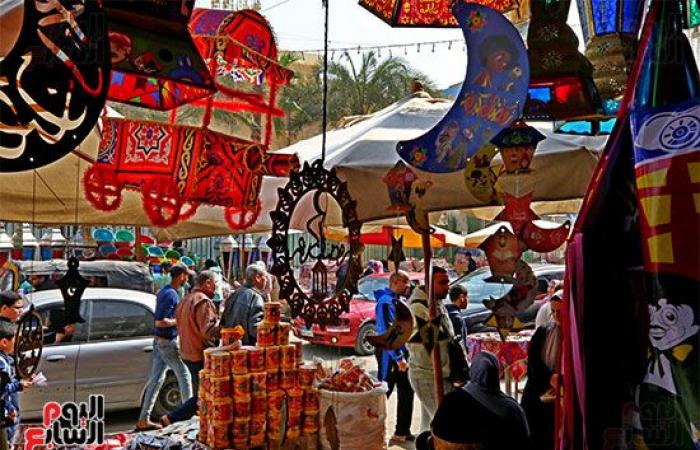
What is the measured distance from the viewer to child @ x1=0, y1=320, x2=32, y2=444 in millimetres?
2371

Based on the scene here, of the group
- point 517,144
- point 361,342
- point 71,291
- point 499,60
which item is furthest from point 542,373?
point 361,342

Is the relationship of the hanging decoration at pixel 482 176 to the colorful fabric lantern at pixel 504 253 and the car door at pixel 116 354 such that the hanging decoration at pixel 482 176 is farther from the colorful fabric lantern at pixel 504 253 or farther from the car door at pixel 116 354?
the car door at pixel 116 354

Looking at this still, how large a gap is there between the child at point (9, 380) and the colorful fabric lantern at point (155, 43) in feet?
3.80

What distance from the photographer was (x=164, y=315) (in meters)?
5.32

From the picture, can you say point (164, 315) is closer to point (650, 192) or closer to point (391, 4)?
point (391, 4)

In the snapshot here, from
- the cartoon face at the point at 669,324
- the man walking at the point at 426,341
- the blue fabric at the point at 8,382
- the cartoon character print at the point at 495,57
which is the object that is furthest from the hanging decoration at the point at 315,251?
the cartoon face at the point at 669,324

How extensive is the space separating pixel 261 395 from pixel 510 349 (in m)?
2.04

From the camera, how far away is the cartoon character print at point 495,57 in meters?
2.14

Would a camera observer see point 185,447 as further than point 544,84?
Yes

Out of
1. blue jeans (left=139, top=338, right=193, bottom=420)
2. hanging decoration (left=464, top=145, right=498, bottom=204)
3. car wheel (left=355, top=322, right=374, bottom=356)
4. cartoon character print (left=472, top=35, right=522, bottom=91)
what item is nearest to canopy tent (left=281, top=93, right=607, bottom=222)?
hanging decoration (left=464, top=145, right=498, bottom=204)

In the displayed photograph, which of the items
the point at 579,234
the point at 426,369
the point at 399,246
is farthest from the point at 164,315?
the point at 579,234

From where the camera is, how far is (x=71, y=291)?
2197mm

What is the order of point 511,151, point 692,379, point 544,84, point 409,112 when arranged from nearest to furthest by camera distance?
point 692,379
point 544,84
point 511,151
point 409,112

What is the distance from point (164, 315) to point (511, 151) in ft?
12.2
